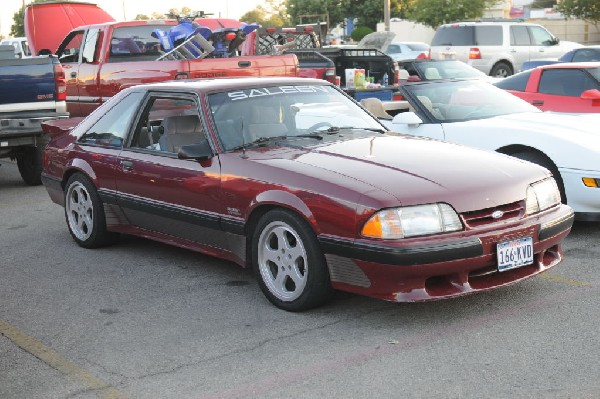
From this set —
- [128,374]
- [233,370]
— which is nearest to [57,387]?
[128,374]

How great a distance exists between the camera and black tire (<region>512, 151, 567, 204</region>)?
7293mm

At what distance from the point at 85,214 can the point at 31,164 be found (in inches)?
167

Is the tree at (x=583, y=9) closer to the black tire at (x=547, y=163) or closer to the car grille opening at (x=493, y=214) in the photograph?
the black tire at (x=547, y=163)

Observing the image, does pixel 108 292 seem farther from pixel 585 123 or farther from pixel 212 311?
pixel 585 123

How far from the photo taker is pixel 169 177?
20.6ft

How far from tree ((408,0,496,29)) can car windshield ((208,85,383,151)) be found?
121 ft

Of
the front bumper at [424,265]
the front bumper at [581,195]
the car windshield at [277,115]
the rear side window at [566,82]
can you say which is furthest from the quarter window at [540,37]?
the front bumper at [424,265]

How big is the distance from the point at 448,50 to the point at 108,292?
70.2 feet

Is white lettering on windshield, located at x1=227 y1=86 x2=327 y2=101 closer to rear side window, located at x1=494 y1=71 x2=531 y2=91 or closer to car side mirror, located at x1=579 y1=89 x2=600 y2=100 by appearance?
car side mirror, located at x1=579 y1=89 x2=600 y2=100

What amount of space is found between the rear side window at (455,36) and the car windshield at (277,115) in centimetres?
2047

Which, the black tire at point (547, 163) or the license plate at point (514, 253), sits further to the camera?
the black tire at point (547, 163)

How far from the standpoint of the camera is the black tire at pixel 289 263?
5188 mm

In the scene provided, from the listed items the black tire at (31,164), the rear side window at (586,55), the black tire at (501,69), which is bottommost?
the black tire at (501,69)

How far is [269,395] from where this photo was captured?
4.15 meters
